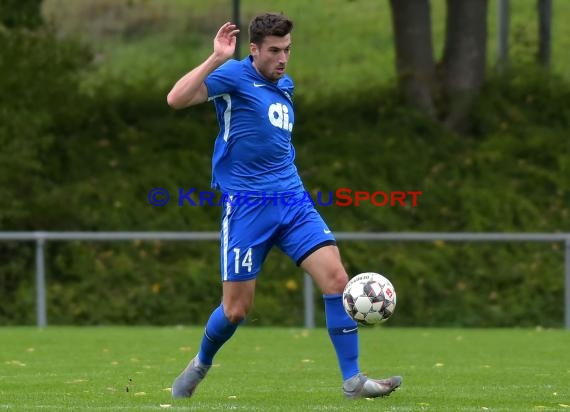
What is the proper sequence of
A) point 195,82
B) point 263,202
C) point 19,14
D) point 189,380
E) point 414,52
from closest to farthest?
point 195,82 → point 263,202 → point 189,380 → point 19,14 → point 414,52

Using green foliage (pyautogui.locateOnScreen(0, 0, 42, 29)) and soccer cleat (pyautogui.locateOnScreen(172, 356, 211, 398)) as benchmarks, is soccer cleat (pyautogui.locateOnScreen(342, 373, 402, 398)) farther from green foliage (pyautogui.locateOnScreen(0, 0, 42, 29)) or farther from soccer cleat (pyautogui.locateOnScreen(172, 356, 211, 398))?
green foliage (pyautogui.locateOnScreen(0, 0, 42, 29))

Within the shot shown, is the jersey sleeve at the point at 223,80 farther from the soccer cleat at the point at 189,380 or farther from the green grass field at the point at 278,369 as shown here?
the green grass field at the point at 278,369

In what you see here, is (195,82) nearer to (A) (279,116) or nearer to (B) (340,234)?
(A) (279,116)

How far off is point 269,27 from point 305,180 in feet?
40.2

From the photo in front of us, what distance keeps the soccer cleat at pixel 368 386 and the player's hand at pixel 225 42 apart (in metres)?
2.04

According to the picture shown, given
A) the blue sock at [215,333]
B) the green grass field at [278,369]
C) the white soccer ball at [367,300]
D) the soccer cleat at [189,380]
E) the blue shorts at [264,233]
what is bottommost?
the green grass field at [278,369]

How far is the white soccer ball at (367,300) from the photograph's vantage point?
7.93m

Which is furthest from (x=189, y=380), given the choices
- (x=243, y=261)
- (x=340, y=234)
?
(x=340, y=234)

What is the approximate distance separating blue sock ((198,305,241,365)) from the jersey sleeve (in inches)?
51.9

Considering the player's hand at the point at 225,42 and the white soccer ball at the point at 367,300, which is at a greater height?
the player's hand at the point at 225,42

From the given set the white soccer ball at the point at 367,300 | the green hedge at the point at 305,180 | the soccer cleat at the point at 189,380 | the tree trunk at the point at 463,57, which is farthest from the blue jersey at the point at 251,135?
the tree trunk at the point at 463,57

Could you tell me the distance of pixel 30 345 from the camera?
1327 centimetres

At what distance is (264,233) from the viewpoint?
8.12 metres

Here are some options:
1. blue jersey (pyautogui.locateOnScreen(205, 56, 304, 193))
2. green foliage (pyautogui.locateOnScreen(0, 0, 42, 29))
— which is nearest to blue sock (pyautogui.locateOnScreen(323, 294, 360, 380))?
blue jersey (pyautogui.locateOnScreen(205, 56, 304, 193))
